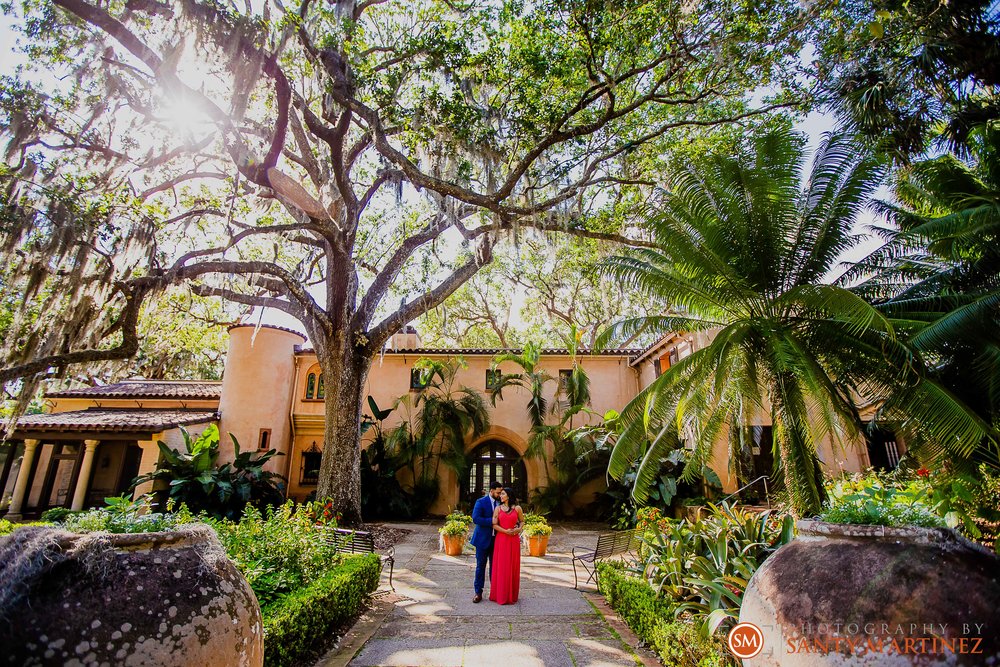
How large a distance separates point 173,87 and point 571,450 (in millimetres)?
14351

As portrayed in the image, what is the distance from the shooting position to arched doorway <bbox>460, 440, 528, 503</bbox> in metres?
19.2

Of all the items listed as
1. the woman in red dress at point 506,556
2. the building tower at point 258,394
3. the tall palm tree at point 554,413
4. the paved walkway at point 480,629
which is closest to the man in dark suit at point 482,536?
the woman in red dress at point 506,556

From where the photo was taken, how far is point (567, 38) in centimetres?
991

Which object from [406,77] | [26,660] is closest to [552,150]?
[406,77]

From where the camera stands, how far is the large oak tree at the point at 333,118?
8.73 meters

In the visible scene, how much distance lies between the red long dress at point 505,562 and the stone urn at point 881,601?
4212mm

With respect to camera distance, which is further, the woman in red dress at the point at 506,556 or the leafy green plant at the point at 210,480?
the leafy green plant at the point at 210,480

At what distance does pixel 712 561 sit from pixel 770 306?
361cm

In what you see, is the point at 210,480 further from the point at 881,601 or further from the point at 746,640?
the point at 881,601

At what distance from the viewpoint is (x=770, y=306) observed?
7.03 metres

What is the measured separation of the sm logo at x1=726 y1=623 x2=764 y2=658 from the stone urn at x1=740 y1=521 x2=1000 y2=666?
0.03 meters

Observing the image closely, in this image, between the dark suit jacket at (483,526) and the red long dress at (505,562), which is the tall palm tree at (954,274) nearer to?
the red long dress at (505,562)

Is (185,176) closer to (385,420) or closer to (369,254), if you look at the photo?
(369,254)

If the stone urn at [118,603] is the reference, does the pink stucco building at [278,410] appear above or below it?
above
